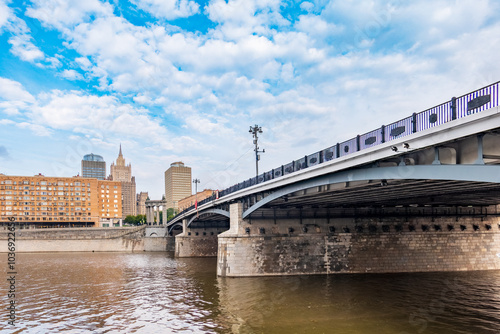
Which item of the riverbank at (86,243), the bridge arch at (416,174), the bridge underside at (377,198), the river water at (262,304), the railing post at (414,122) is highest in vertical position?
the railing post at (414,122)

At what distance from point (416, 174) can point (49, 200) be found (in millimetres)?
114878

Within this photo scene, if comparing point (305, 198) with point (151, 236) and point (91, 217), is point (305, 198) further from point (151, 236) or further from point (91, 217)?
point (91, 217)

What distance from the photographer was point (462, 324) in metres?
18.5

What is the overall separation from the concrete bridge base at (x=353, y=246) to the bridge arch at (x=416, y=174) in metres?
9.36

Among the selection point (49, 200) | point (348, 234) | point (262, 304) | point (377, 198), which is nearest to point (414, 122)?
point (377, 198)

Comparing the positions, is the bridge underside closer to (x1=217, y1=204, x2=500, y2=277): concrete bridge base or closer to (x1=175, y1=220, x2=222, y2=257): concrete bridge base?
(x1=217, y1=204, x2=500, y2=277): concrete bridge base

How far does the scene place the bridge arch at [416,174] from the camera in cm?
1131

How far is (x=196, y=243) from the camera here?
59.1 m

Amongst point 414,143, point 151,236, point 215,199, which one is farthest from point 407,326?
point 151,236

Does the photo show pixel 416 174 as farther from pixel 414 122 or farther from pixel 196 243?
pixel 196 243

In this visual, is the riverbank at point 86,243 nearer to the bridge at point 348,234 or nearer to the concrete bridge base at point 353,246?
the bridge at point 348,234

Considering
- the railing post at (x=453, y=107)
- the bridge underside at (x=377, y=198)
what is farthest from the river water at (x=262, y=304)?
the railing post at (x=453, y=107)

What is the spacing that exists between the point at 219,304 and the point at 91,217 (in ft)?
341

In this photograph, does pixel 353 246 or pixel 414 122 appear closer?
pixel 414 122
